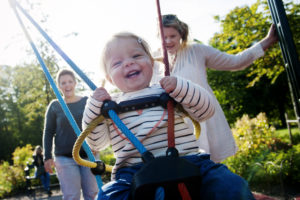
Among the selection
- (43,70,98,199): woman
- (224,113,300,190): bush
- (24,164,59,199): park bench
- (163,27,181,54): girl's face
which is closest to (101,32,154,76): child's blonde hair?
(163,27,181,54): girl's face

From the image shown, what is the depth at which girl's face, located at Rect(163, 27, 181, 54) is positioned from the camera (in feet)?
7.65

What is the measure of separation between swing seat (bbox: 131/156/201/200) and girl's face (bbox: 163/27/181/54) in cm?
161

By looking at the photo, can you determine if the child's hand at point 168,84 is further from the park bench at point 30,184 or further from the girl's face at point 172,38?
the park bench at point 30,184

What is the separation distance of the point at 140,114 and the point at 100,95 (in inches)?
9.9

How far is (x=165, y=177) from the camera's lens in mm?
883

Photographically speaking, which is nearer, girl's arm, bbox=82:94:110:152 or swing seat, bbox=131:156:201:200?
swing seat, bbox=131:156:201:200

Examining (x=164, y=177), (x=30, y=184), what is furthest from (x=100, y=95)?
(x=30, y=184)

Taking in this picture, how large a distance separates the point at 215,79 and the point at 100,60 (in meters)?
14.2

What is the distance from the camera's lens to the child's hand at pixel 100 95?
4.61 feet

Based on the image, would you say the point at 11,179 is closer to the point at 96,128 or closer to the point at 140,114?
the point at 96,128

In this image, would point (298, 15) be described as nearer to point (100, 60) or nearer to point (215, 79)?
point (100, 60)

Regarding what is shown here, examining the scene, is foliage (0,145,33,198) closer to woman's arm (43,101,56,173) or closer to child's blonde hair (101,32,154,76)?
woman's arm (43,101,56,173)

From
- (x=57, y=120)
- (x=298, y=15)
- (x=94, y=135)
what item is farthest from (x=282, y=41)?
(x=298, y=15)

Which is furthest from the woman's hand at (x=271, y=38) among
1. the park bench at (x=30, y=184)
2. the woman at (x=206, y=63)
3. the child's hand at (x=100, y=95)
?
the park bench at (x=30, y=184)
